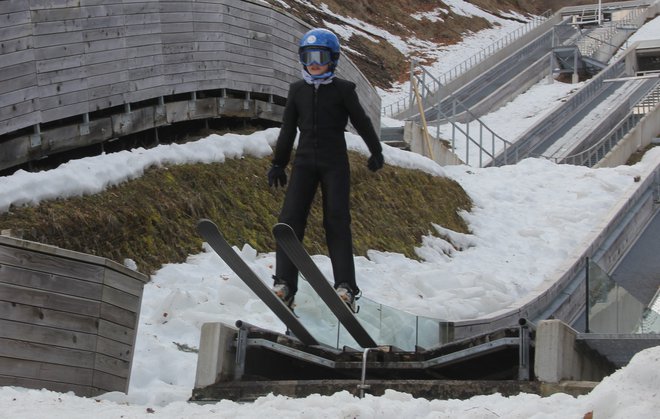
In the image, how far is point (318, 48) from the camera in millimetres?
8672

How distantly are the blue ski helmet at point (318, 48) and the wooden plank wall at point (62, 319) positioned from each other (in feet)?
6.71

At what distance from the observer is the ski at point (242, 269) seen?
746 cm

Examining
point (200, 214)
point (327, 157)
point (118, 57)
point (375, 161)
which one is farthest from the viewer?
point (118, 57)

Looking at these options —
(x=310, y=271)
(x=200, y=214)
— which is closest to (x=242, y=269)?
(x=310, y=271)

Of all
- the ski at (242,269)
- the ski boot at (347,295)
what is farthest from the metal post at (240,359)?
the ski boot at (347,295)

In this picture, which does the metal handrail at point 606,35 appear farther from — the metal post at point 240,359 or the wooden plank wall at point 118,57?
the metal post at point 240,359

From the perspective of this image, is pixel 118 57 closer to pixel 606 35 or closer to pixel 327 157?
pixel 327 157

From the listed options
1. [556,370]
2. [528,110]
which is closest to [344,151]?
[556,370]

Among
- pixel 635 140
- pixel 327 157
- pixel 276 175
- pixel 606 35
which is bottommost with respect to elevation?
pixel 276 175

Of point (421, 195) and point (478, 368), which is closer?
point (478, 368)

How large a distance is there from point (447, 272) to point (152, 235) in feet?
14.7

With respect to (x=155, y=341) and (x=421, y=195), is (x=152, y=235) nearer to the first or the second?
(x=155, y=341)

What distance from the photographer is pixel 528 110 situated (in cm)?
4700

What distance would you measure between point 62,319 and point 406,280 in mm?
7222
